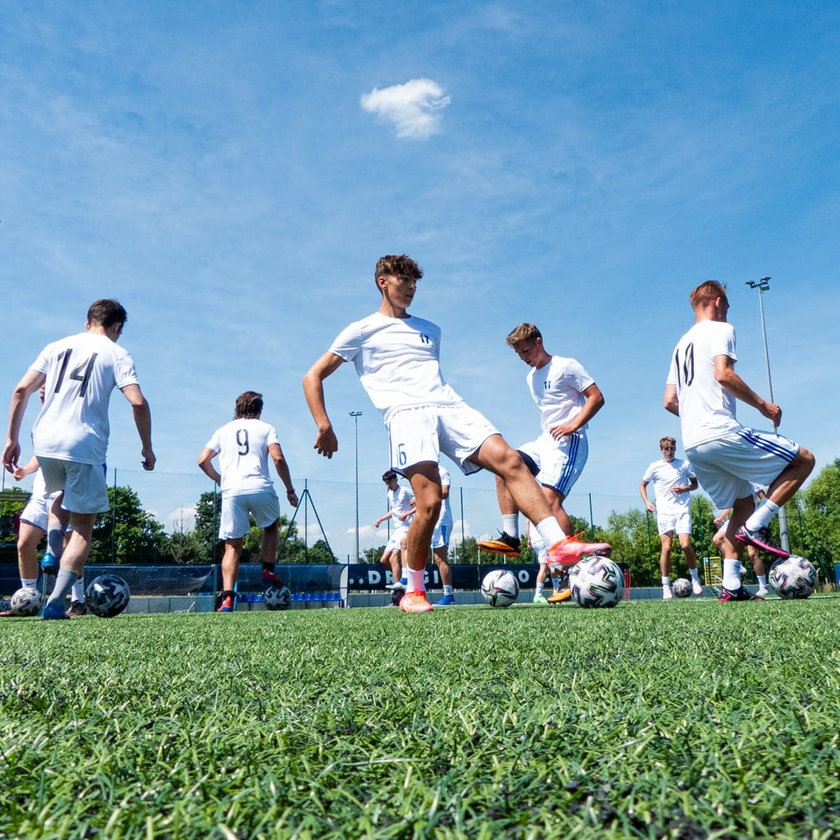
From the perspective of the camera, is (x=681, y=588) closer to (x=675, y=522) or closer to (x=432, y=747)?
(x=675, y=522)

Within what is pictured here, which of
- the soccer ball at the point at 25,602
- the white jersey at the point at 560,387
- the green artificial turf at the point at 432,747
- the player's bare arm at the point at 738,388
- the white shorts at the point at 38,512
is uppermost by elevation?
the white jersey at the point at 560,387

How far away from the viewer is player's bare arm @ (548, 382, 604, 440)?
7.36 meters

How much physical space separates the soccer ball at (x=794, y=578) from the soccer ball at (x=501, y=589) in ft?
7.66

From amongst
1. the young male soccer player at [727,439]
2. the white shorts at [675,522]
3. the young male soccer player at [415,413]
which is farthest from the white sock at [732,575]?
the white shorts at [675,522]

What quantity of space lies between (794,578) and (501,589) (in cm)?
258

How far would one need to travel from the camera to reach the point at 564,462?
778cm

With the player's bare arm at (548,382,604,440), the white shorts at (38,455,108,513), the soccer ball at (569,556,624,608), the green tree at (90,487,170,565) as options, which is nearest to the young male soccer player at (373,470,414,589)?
the player's bare arm at (548,382,604,440)

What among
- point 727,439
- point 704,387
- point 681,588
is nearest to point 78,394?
point 704,387

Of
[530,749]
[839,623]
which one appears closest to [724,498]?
[839,623]

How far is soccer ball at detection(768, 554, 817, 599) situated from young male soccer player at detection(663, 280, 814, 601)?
A: 121mm

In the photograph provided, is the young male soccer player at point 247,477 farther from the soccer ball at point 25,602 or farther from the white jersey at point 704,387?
the white jersey at point 704,387

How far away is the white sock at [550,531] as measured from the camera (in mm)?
4777

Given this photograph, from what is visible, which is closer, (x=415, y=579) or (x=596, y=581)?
(x=596, y=581)

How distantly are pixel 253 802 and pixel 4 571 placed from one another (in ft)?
75.2
